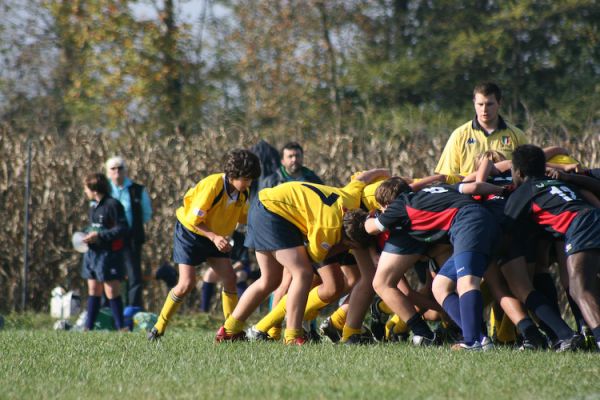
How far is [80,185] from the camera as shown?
1598 cm

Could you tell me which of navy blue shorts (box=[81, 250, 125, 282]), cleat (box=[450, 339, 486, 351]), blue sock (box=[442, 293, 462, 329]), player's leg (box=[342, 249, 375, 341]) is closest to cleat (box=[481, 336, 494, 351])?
cleat (box=[450, 339, 486, 351])

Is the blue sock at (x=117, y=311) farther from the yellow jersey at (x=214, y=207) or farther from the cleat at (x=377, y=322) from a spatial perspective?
the cleat at (x=377, y=322)

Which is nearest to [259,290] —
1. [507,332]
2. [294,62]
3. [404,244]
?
[404,244]

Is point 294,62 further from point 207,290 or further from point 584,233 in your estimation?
point 584,233

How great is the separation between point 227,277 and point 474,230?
3.13 metres

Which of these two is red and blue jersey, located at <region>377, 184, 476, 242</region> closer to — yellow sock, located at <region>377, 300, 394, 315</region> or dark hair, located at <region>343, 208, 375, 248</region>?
dark hair, located at <region>343, 208, 375, 248</region>

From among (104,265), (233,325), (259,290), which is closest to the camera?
(259,290)

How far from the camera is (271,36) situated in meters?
31.4

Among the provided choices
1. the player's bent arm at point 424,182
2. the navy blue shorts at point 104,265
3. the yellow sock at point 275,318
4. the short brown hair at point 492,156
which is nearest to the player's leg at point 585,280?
the short brown hair at point 492,156

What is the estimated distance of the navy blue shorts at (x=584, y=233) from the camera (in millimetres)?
8578

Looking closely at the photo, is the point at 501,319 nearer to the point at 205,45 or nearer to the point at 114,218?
the point at 114,218

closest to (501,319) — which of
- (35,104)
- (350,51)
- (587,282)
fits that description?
(587,282)

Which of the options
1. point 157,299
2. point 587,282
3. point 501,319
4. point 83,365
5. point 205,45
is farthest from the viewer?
point 205,45

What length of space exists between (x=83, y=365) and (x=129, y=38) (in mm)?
19648
